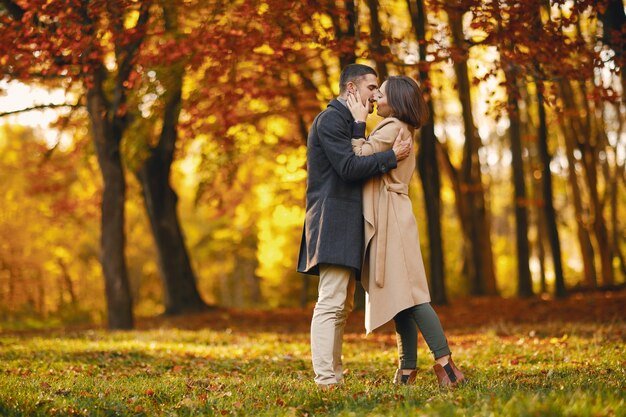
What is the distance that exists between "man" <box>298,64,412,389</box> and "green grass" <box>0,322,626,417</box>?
38cm

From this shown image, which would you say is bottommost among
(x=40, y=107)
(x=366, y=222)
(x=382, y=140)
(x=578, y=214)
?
(x=366, y=222)

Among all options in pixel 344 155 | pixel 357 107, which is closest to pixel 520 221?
pixel 357 107

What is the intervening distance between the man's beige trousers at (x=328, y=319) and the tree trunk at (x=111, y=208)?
7781 mm

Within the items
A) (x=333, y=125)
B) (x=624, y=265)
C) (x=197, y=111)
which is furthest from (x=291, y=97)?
(x=624, y=265)

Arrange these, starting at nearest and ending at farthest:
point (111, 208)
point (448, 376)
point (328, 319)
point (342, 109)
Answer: point (448, 376) < point (328, 319) < point (342, 109) < point (111, 208)

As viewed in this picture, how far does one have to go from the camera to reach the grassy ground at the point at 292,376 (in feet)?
14.1

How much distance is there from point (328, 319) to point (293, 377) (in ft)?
3.99

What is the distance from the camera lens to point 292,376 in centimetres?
643

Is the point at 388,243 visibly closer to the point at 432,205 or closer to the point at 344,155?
the point at 344,155

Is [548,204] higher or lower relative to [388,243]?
higher

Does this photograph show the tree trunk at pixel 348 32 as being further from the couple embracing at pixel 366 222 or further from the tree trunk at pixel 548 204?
the tree trunk at pixel 548 204

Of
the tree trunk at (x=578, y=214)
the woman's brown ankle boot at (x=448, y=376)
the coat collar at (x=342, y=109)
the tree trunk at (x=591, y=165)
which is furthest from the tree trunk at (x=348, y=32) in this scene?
the tree trunk at (x=578, y=214)

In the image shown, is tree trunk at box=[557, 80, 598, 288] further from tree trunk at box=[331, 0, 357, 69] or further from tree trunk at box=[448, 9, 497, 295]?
tree trunk at box=[331, 0, 357, 69]

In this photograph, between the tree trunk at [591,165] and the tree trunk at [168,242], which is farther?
the tree trunk at [591,165]
